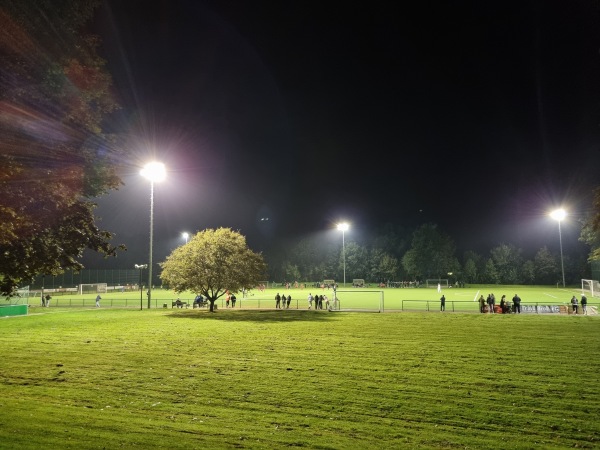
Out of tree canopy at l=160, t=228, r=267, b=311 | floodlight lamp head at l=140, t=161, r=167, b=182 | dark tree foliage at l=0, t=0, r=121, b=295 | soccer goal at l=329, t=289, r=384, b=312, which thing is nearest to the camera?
dark tree foliage at l=0, t=0, r=121, b=295

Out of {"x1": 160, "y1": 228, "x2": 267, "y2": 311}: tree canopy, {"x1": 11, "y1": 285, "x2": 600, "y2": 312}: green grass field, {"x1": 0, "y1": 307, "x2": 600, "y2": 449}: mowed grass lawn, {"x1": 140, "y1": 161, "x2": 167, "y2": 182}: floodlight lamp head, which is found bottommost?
{"x1": 11, "y1": 285, "x2": 600, "y2": 312}: green grass field

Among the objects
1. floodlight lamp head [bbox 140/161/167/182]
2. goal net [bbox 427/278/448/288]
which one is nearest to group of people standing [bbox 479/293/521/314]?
floodlight lamp head [bbox 140/161/167/182]

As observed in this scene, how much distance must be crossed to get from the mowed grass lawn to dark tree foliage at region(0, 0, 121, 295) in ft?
12.6

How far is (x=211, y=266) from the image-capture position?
111ft

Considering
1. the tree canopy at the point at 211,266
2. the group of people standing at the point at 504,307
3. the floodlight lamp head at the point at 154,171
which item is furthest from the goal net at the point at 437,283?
the floodlight lamp head at the point at 154,171

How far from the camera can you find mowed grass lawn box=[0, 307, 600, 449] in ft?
25.5

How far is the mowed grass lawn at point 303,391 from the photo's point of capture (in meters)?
7.76

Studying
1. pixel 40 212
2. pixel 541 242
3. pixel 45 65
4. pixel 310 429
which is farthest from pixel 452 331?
pixel 541 242

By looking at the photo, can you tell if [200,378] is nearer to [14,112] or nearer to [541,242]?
[14,112]

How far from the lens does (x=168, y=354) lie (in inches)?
621

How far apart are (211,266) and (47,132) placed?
24344 millimetres

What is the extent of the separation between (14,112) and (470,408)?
11867 millimetres

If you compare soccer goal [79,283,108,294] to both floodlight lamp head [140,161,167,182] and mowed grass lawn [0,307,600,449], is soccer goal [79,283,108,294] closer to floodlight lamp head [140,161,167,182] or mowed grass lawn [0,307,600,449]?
floodlight lamp head [140,161,167,182]

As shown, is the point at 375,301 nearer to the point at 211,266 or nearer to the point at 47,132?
the point at 211,266
